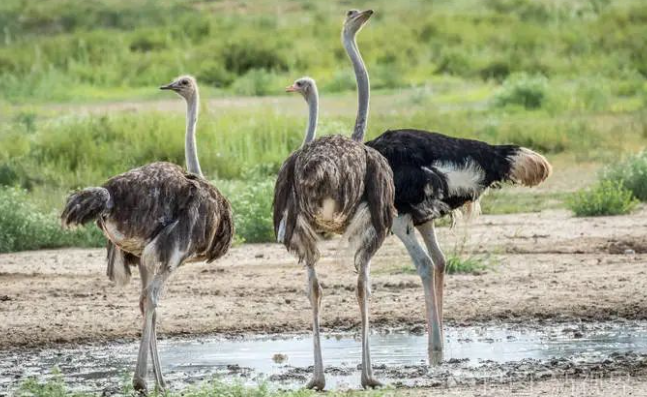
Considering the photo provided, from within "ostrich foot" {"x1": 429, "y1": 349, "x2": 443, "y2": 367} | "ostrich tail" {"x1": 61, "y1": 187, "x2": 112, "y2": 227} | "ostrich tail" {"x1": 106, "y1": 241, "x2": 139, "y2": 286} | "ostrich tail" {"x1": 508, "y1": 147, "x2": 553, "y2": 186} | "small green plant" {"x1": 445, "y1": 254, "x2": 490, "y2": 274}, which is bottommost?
"small green plant" {"x1": 445, "y1": 254, "x2": 490, "y2": 274}

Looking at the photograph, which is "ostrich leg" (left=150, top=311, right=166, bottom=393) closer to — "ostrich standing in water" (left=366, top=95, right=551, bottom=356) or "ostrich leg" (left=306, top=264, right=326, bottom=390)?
"ostrich leg" (left=306, top=264, right=326, bottom=390)

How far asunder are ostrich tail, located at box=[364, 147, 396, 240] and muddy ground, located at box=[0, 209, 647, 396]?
319 millimetres

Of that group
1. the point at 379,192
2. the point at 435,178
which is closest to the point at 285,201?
the point at 379,192

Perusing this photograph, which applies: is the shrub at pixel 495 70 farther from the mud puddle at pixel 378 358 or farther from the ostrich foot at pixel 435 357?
the ostrich foot at pixel 435 357

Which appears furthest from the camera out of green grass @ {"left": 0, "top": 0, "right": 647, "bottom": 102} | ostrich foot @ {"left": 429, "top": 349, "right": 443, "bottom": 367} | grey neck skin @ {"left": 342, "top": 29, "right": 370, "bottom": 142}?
green grass @ {"left": 0, "top": 0, "right": 647, "bottom": 102}

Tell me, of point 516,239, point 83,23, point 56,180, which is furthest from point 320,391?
point 83,23

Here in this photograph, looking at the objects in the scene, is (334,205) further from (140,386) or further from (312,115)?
(312,115)

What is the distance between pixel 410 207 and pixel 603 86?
14.3 m

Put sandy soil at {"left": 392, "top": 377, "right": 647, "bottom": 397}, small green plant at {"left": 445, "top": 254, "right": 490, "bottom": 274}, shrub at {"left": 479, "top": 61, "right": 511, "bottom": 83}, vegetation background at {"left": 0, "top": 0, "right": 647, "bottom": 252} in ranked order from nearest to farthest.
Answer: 1. sandy soil at {"left": 392, "top": 377, "right": 647, "bottom": 397}
2. small green plant at {"left": 445, "top": 254, "right": 490, "bottom": 274}
3. vegetation background at {"left": 0, "top": 0, "right": 647, "bottom": 252}
4. shrub at {"left": 479, "top": 61, "right": 511, "bottom": 83}

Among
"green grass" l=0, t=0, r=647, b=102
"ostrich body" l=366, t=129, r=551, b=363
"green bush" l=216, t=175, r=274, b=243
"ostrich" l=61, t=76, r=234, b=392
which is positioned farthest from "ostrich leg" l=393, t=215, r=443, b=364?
"green grass" l=0, t=0, r=647, b=102

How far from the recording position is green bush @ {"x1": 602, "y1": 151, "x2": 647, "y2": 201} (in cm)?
1425

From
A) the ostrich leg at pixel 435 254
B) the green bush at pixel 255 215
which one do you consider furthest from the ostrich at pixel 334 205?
the green bush at pixel 255 215

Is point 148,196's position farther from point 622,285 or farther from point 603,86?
point 603,86

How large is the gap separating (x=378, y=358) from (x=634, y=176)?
591 cm
